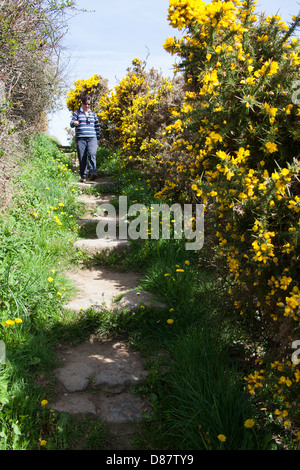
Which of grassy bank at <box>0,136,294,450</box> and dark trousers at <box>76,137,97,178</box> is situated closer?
grassy bank at <box>0,136,294,450</box>

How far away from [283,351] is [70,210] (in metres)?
4.36

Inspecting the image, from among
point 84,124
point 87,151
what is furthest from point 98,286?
point 84,124

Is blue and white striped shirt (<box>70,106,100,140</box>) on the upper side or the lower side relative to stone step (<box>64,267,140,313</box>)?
upper

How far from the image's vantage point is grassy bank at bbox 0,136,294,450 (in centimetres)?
221

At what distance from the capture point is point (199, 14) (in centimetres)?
273

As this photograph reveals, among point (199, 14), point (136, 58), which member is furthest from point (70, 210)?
point (136, 58)

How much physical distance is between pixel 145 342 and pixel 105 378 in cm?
51

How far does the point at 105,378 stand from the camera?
2.72 metres

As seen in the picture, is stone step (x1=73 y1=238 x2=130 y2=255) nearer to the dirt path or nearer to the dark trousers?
the dirt path

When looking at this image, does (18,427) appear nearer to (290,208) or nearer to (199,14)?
(290,208)

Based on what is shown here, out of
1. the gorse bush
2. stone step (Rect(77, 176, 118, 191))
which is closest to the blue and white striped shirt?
stone step (Rect(77, 176, 118, 191))

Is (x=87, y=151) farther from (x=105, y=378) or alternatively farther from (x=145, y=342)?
(x=105, y=378)

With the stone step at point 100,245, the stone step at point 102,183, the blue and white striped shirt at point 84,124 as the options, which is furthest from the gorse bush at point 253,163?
the blue and white striped shirt at point 84,124

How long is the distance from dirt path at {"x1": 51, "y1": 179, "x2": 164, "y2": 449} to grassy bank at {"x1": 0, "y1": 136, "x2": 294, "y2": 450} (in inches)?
3.3
